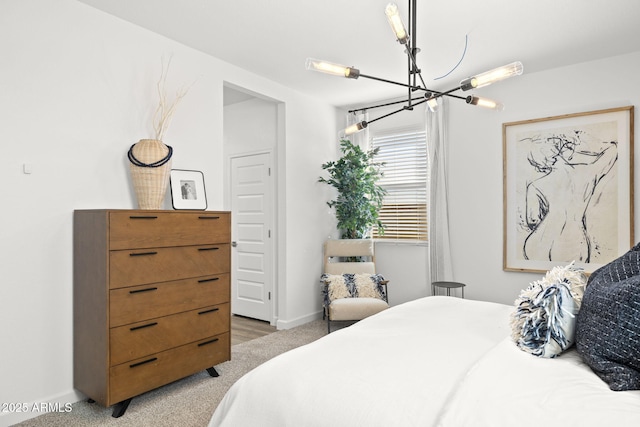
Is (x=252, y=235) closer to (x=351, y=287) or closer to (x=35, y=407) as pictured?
(x=351, y=287)

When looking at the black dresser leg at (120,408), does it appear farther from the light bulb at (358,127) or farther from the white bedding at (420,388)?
the light bulb at (358,127)

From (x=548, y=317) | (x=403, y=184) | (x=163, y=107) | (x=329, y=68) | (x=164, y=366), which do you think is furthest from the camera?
(x=403, y=184)

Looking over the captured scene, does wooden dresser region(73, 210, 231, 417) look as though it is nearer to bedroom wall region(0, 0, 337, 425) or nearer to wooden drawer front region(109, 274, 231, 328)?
wooden drawer front region(109, 274, 231, 328)

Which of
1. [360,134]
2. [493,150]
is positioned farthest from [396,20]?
[360,134]

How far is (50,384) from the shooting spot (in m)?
2.59

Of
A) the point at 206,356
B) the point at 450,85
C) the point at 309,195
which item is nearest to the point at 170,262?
the point at 206,356

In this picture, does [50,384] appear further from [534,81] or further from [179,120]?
[534,81]

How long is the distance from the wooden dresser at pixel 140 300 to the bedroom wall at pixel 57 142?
153 millimetres

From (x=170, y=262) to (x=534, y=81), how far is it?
3.73m

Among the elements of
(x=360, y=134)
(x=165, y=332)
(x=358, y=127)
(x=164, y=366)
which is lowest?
(x=164, y=366)

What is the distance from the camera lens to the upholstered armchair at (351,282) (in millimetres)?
4012

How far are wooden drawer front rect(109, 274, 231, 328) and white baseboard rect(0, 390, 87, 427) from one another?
69 centimetres

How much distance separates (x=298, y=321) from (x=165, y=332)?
2.05m

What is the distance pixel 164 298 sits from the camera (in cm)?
276
